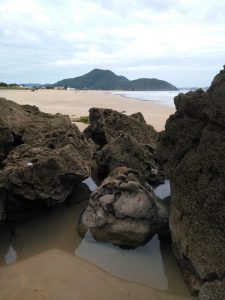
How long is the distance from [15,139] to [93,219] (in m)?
2.70

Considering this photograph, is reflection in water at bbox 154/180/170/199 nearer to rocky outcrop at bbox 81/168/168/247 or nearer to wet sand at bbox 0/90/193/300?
rocky outcrop at bbox 81/168/168/247

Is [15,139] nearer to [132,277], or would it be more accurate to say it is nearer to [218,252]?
[132,277]

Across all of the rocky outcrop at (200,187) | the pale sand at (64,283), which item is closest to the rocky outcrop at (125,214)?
the rocky outcrop at (200,187)

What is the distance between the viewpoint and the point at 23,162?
215 inches

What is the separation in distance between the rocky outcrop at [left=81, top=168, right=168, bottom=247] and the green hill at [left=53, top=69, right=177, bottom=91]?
103301 mm

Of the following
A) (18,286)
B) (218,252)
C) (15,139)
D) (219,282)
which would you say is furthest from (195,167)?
(15,139)

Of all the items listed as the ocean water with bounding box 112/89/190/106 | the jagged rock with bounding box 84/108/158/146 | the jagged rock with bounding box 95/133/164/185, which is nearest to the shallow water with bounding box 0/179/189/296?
the jagged rock with bounding box 95/133/164/185

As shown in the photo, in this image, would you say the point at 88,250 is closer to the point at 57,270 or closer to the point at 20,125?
the point at 57,270

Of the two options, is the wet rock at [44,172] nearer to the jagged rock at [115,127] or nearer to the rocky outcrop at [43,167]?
the rocky outcrop at [43,167]

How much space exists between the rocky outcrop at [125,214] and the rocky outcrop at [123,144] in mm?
1586

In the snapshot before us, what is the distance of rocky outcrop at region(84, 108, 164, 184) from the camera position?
6.76 m

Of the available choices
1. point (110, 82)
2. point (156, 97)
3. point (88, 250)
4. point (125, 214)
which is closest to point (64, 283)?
point (88, 250)

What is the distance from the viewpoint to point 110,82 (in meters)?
133

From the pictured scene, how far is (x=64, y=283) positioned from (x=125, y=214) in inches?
44.8
